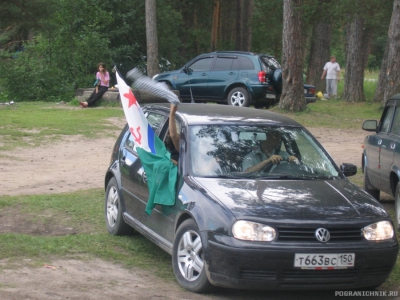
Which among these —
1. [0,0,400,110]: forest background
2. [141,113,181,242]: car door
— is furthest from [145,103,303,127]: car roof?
[0,0,400,110]: forest background

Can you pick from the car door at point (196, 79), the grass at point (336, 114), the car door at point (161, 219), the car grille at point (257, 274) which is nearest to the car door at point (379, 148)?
the car door at point (161, 219)

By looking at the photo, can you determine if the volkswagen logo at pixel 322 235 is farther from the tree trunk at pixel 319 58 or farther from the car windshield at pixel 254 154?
the tree trunk at pixel 319 58

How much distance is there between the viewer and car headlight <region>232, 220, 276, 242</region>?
5629 millimetres

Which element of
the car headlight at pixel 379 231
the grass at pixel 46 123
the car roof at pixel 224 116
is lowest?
the grass at pixel 46 123

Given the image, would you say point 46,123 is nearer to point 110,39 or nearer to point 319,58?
point 110,39

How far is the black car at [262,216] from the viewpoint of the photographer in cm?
563

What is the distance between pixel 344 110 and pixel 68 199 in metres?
14.8

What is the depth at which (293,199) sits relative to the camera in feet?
19.9

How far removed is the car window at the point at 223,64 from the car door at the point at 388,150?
12442mm

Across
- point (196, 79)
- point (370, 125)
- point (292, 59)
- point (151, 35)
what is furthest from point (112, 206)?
point (151, 35)

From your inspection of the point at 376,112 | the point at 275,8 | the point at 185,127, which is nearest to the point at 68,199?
the point at 185,127

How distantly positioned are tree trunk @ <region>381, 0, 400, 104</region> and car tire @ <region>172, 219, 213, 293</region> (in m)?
12.7

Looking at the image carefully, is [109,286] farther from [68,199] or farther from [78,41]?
[78,41]

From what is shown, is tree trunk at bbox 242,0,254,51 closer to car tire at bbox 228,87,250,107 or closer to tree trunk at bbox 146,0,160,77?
tree trunk at bbox 146,0,160,77
